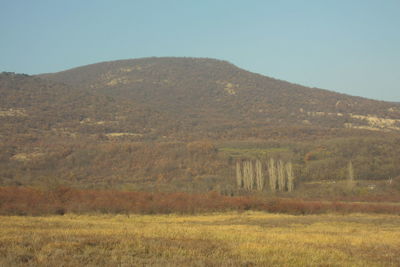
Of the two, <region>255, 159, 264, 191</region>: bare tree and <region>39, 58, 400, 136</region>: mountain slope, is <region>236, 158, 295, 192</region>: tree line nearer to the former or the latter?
<region>255, 159, 264, 191</region>: bare tree

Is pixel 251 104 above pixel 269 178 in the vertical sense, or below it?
above

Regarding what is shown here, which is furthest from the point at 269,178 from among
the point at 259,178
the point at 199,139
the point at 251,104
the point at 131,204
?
the point at 251,104

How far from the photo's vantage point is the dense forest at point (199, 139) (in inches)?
3039

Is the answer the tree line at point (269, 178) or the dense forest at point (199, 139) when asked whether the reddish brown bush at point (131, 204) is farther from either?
the tree line at point (269, 178)

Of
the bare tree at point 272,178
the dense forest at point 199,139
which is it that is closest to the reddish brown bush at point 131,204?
the dense forest at point 199,139

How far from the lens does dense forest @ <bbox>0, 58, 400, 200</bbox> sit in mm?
77188

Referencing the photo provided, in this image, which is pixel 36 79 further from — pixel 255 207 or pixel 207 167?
pixel 255 207

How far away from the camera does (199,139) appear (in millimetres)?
119125

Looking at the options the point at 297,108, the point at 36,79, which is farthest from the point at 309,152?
the point at 36,79

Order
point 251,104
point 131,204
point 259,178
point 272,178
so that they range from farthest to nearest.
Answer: point 251,104 → point 259,178 → point 272,178 → point 131,204

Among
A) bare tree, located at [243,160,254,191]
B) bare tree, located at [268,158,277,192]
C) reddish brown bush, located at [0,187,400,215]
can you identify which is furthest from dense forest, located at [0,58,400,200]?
reddish brown bush, located at [0,187,400,215]

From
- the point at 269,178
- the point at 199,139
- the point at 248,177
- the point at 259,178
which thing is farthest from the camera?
the point at 199,139

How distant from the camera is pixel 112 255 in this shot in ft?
47.7

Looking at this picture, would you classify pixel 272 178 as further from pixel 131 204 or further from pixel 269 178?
pixel 131 204
